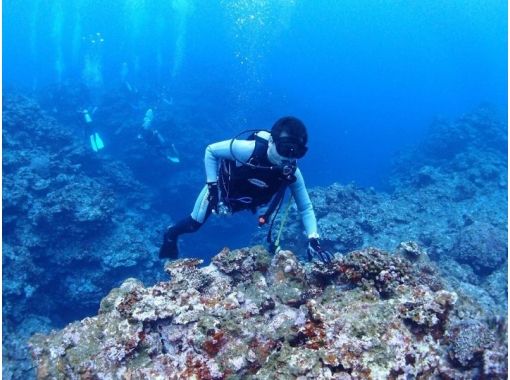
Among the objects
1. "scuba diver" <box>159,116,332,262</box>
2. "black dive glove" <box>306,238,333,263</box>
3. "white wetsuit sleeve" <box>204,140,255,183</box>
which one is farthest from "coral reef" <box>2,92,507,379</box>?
"white wetsuit sleeve" <box>204,140,255,183</box>

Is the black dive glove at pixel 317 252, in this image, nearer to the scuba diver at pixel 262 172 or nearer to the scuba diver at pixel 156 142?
the scuba diver at pixel 262 172

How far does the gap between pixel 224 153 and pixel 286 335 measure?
295cm

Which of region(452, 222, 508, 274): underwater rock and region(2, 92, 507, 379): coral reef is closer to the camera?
region(2, 92, 507, 379): coral reef

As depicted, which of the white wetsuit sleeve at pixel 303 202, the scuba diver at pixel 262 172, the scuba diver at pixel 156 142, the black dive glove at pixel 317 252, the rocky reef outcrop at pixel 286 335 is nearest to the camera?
the rocky reef outcrop at pixel 286 335

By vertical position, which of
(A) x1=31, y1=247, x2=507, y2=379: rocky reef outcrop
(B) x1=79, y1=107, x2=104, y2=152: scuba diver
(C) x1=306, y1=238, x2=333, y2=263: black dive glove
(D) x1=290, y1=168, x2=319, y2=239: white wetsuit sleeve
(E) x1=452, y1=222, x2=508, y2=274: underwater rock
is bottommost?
(E) x1=452, y1=222, x2=508, y2=274: underwater rock

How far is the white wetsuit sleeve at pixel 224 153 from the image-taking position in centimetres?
527

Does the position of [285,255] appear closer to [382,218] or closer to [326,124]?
[382,218]

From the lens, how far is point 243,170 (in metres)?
5.42

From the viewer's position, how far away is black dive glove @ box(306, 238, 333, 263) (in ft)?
15.9

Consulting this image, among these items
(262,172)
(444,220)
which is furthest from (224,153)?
(444,220)

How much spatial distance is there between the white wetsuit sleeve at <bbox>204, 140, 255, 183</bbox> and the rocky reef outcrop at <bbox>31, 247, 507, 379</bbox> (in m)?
1.89

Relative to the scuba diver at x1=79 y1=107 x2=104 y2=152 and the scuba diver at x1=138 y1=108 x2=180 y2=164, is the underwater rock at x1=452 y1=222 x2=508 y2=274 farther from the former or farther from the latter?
the scuba diver at x1=79 y1=107 x2=104 y2=152

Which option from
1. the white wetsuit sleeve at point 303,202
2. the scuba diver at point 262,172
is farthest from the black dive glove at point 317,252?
the white wetsuit sleeve at point 303,202

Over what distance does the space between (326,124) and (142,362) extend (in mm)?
54935
